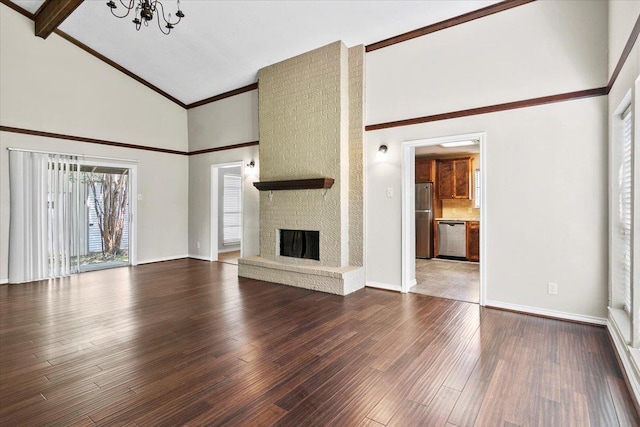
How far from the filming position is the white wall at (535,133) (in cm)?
338

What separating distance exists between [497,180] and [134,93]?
691 cm

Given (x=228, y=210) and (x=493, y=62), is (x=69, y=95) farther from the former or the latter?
(x=493, y=62)

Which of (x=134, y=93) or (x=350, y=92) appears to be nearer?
(x=350, y=92)

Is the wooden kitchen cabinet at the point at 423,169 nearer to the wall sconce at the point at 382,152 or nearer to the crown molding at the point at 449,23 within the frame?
the wall sconce at the point at 382,152

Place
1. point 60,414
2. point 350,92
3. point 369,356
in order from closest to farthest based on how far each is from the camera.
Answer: point 60,414 < point 369,356 < point 350,92

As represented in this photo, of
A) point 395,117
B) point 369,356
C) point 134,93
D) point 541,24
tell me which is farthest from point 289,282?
point 134,93

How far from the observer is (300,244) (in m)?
5.44

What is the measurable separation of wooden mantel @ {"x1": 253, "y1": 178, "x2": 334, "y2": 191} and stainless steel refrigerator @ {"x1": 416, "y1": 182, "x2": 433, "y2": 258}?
11.2ft

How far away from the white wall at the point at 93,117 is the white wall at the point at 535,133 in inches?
218

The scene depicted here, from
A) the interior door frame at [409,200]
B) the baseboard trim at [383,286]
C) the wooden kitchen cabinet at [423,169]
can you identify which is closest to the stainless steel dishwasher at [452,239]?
the wooden kitchen cabinet at [423,169]

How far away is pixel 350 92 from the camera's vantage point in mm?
5055

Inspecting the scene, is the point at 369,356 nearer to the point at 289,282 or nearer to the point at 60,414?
the point at 60,414

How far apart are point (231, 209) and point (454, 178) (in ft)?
19.6

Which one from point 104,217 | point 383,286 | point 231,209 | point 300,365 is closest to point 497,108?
point 383,286
